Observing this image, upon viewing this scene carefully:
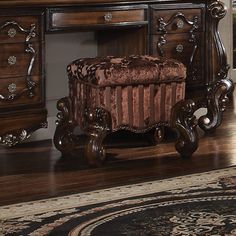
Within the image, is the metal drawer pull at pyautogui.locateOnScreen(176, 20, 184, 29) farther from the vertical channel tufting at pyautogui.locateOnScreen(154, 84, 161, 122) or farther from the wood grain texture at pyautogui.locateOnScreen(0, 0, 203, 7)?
the vertical channel tufting at pyautogui.locateOnScreen(154, 84, 161, 122)

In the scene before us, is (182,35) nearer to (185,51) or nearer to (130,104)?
(185,51)

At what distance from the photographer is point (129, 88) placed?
12.1ft

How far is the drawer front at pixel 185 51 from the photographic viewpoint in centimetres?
420

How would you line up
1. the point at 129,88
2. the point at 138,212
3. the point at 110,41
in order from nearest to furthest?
the point at 138,212 < the point at 129,88 < the point at 110,41

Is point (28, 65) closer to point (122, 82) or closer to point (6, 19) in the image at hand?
point (6, 19)

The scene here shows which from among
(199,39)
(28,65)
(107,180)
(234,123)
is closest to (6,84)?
(28,65)

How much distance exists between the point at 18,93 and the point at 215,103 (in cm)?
119

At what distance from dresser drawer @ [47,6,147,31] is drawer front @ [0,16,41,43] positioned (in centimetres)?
8

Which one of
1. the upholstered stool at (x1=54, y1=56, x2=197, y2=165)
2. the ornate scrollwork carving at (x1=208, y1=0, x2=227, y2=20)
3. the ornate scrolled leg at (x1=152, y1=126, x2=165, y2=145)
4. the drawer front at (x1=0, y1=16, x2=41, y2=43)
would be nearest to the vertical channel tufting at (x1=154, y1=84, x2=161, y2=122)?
the upholstered stool at (x1=54, y1=56, x2=197, y2=165)

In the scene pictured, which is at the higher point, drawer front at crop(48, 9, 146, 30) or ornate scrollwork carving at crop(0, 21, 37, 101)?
drawer front at crop(48, 9, 146, 30)

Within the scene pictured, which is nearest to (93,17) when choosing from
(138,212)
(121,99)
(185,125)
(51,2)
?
(51,2)

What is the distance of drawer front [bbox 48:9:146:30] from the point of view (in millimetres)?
3842

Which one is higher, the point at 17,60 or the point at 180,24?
the point at 180,24

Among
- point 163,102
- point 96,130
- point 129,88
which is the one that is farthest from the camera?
point 163,102
